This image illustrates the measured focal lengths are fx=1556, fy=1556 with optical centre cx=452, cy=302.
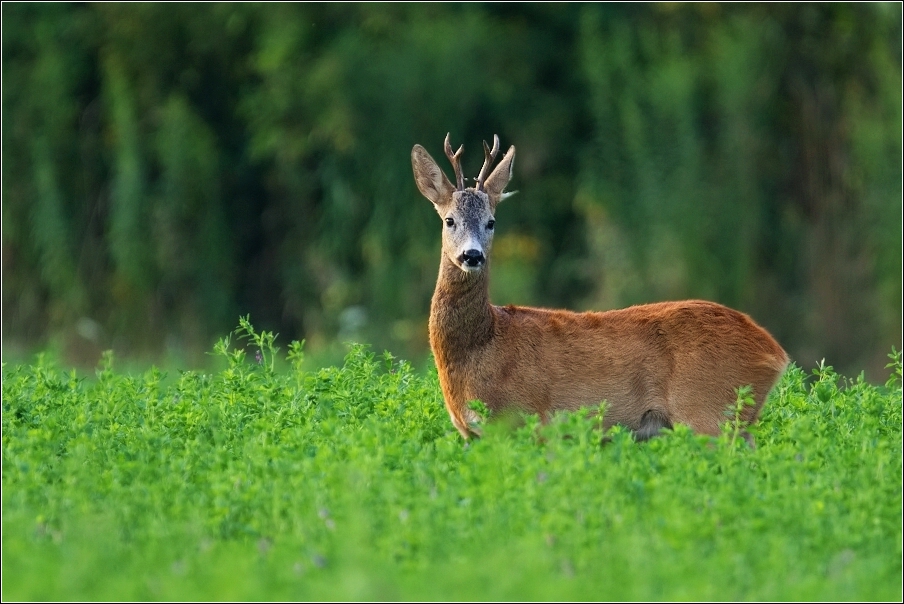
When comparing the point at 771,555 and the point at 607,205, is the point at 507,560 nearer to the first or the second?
the point at 771,555

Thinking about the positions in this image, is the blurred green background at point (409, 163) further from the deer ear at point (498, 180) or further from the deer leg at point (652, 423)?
the deer leg at point (652, 423)

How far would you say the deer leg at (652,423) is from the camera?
6684 millimetres

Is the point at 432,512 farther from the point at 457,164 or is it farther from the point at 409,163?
the point at 409,163

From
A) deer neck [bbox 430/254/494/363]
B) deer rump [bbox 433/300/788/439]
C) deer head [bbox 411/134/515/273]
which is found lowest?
deer rump [bbox 433/300/788/439]

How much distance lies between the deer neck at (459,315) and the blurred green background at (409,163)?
18.8ft

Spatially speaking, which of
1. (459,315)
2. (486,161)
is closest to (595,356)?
(459,315)

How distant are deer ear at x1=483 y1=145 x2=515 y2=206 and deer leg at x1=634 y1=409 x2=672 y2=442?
1210 millimetres

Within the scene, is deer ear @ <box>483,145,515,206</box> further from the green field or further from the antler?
the green field

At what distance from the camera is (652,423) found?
670 centimetres

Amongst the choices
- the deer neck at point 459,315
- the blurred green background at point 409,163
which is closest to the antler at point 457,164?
the deer neck at point 459,315

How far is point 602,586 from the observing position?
14.4 ft

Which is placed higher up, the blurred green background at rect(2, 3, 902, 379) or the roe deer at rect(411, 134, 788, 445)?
the blurred green background at rect(2, 3, 902, 379)

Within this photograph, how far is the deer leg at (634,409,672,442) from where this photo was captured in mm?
6684

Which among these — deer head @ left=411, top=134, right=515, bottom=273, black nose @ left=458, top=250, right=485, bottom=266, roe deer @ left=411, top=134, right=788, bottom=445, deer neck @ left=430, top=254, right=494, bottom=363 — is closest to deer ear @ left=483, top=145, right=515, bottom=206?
deer head @ left=411, top=134, right=515, bottom=273
